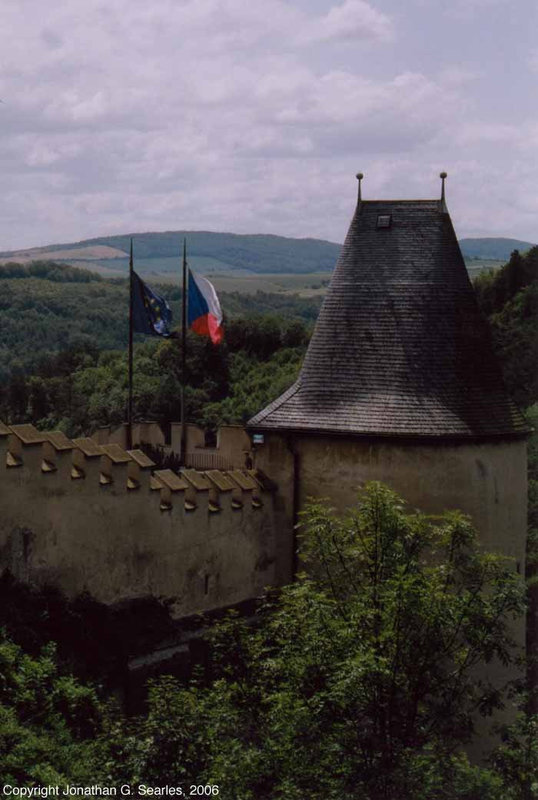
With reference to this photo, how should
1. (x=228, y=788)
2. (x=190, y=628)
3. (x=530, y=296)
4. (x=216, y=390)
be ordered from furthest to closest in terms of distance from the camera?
1. (x=216, y=390)
2. (x=530, y=296)
3. (x=190, y=628)
4. (x=228, y=788)

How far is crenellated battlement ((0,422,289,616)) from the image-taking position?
1453 cm

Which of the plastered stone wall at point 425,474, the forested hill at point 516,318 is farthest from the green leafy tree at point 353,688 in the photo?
the forested hill at point 516,318

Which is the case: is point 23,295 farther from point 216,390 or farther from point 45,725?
point 45,725

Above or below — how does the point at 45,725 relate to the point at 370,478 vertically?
below

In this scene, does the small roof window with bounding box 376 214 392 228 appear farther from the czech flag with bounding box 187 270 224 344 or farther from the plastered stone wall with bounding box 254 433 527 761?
the czech flag with bounding box 187 270 224 344

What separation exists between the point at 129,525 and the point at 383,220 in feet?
23.7

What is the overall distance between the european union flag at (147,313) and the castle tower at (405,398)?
8613 millimetres

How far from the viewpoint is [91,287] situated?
7077 inches

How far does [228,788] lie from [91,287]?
560ft

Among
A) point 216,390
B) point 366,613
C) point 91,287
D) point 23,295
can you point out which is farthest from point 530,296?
point 91,287

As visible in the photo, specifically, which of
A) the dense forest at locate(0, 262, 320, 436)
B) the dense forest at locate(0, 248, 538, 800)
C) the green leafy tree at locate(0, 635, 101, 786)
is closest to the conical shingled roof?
the dense forest at locate(0, 248, 538, 800)

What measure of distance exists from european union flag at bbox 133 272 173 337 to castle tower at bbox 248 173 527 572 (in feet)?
28.3

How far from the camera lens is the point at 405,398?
18844 mm

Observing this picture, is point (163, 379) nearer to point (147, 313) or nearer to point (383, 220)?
point (147, 313)
